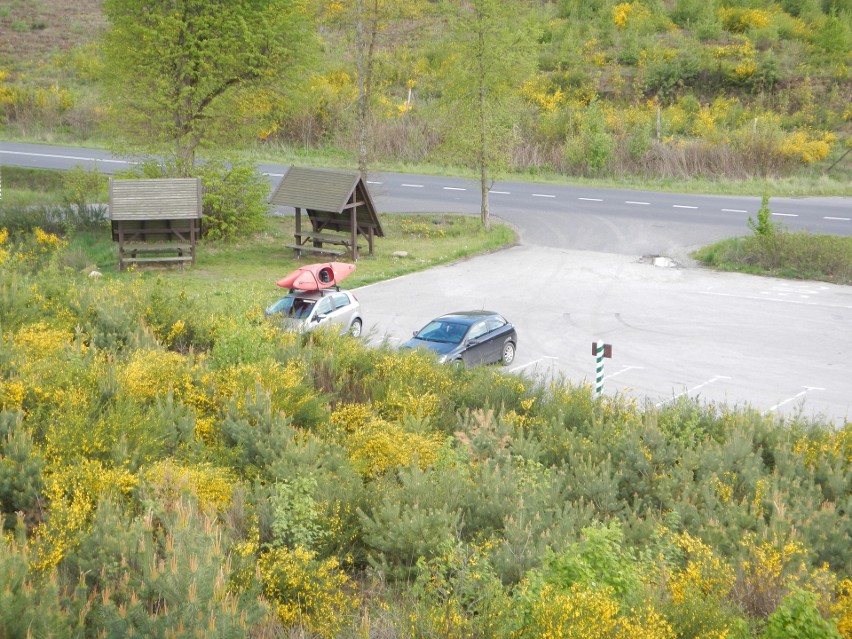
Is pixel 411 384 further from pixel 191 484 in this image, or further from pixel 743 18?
pixel 743 18

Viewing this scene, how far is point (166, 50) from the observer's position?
92.4 ft

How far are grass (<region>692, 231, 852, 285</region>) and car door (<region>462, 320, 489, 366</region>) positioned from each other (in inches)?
454

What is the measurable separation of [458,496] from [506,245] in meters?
22.5

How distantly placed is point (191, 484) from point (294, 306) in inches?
482

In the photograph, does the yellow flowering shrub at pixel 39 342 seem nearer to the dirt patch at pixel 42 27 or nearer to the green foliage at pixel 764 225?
the green foliage at pixel 764 225

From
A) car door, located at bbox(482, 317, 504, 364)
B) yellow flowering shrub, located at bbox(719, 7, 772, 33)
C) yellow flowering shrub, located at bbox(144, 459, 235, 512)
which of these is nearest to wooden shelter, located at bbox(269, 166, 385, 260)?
car door, located at bbox(482, 317, 504, 364)

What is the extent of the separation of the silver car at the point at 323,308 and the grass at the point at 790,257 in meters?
12.3

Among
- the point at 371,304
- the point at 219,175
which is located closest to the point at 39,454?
the point at 371,304

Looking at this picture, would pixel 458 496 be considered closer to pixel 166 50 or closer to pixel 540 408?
pixel 540 408

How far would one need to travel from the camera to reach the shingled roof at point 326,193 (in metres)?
26.6

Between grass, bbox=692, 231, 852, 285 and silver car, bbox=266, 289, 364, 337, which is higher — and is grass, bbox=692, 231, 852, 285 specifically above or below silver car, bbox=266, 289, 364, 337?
above

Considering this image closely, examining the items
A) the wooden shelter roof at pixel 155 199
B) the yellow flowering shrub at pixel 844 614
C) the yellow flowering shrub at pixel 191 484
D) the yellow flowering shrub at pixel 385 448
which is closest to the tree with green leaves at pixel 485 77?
the wooden shelter roof at pixel 155 199

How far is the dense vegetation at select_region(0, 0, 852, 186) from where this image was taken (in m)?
30.4

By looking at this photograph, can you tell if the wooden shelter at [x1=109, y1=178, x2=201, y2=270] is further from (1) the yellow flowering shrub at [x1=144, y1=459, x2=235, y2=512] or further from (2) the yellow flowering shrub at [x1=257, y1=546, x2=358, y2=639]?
(2) the yellow flowering shrub at [x1=257, y1=546, x2=358, y2=639]
